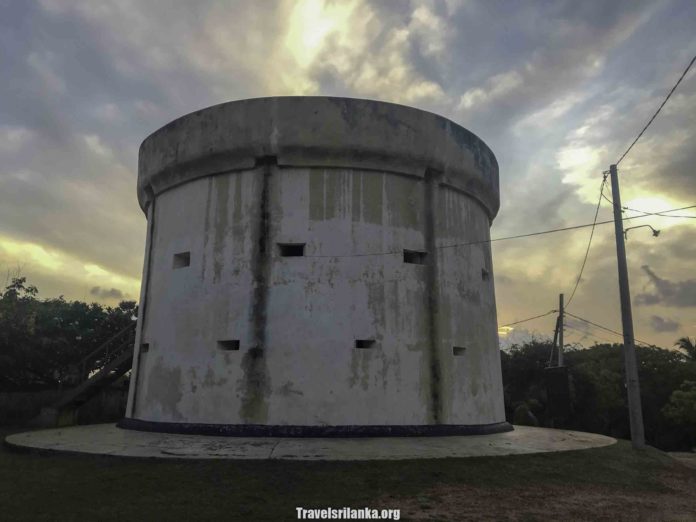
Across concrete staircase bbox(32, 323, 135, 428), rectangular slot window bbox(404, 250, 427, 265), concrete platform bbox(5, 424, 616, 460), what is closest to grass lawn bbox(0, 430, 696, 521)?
concrete platform bbox(5, 424, 616, 460)

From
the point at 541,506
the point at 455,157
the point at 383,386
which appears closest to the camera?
the point at 541,506

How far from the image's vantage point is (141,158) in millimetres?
16312

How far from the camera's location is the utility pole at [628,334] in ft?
39.0

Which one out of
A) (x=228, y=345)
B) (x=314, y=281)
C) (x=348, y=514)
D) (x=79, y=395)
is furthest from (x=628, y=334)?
(x=79, y=395)

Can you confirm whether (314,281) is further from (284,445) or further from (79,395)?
(79,395)

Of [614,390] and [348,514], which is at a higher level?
[614,390]

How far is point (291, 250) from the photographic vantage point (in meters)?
13.6

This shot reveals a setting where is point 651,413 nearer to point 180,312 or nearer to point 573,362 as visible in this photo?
point 573,362

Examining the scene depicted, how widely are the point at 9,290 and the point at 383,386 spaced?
18505 millimetres

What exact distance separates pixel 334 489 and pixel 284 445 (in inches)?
123

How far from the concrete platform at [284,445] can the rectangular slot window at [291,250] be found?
4.27 m

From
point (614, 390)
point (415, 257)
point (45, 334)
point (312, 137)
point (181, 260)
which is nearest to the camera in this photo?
point (312, 137)

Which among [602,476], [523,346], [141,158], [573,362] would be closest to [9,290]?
[141,158]

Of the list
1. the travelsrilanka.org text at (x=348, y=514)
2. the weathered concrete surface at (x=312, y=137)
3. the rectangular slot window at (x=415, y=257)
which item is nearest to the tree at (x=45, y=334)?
the weathered concrete surface at (x=312, y=137)
